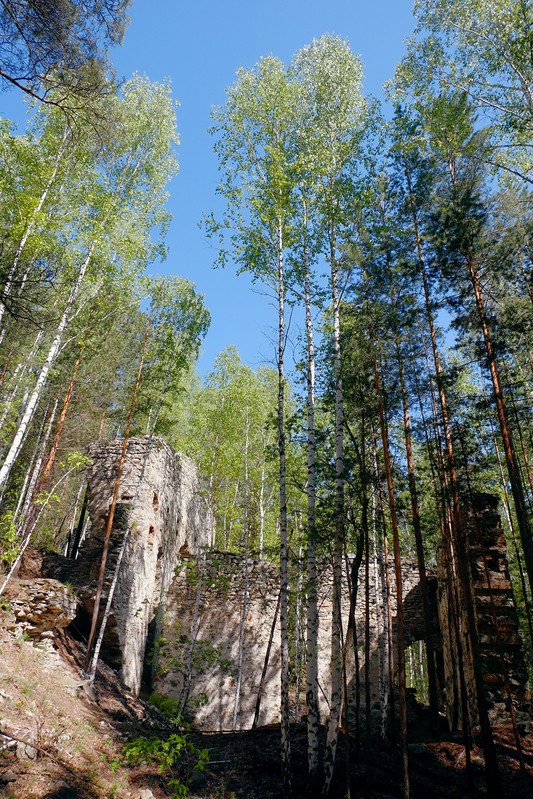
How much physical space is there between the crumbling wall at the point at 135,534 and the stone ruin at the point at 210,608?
1.1 inches

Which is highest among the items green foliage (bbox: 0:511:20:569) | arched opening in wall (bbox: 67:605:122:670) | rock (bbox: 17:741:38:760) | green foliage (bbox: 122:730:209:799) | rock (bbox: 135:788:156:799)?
green foliage (bbox: 0:511:20:569)

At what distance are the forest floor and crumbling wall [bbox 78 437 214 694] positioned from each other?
1315mm

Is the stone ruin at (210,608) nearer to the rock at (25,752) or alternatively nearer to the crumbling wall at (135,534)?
the crumbling wall at (135,534)

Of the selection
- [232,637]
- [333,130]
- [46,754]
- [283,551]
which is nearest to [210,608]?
[232,637]

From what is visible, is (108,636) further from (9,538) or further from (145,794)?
(145,794)

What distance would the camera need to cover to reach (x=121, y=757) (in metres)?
5.95

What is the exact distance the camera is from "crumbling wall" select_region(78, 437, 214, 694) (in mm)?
10040

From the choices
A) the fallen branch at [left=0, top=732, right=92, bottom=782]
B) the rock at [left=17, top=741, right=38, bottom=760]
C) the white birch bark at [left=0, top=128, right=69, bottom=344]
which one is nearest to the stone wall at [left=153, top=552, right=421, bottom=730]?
the fallen branch at [left=0, top=732, right=92, bottom=782]

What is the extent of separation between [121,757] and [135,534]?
534 centimetres

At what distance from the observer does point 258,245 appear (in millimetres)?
8414

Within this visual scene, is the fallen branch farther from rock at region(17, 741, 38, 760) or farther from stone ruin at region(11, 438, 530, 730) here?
stone ruin at region(11, 438, 530, 730)

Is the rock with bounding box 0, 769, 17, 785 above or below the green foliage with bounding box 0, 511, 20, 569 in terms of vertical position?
below

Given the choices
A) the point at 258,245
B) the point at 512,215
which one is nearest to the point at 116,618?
the point at 258,245

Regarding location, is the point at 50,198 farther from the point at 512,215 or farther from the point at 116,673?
the point at 116,673
